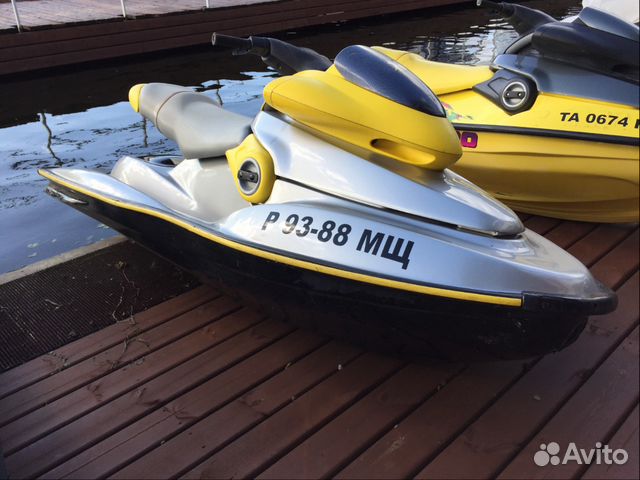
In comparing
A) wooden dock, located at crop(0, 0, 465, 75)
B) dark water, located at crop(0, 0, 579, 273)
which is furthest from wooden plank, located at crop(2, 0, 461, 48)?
dark water, located at crop(0, 0, 579, 273)

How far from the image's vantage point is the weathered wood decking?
1.47 m

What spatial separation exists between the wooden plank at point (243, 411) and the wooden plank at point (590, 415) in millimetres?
569

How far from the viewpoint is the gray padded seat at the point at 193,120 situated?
195 centimetres

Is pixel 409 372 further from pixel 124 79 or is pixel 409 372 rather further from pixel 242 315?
pixel 124 79

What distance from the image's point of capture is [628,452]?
1.46 meters

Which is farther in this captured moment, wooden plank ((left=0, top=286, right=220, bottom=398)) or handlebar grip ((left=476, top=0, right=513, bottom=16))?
handlebar grip ((left=476, top=0, right=513, bottom=16))

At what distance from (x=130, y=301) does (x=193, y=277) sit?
0.25 metres

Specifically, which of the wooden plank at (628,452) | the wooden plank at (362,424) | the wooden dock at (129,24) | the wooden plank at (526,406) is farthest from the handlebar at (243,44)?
the wooden dock at (129,24)

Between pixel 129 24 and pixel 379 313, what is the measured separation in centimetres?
630

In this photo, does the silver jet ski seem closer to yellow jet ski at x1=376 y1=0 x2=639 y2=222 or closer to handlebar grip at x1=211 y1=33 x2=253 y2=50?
handlebar grip at x1=211 y1=33 x2=253 y2=50

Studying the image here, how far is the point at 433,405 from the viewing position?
1.62m

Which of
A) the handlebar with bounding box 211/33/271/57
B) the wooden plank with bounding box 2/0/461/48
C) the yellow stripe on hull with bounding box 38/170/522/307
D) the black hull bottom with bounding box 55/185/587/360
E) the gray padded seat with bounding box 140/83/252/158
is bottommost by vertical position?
the black hull bottom with bounding box 55/185/587/360

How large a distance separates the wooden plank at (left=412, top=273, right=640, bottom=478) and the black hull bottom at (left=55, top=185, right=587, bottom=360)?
0.65ft

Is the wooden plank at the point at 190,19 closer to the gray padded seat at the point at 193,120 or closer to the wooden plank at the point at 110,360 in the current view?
the gray padded seat at the point at 193,120
